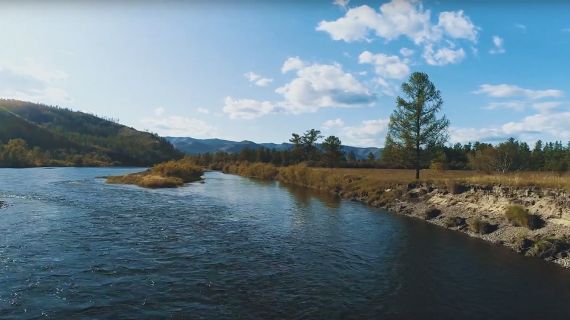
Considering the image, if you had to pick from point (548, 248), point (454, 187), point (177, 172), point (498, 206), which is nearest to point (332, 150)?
point (177, 172)

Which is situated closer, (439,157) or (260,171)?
(439,157)

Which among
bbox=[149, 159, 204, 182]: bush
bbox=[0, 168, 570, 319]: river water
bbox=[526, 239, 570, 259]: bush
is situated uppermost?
bbox=[149, 159, 204, 182]: bush

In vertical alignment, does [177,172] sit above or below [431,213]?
above

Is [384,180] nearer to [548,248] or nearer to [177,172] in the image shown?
[548,248]

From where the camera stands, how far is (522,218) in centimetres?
3309

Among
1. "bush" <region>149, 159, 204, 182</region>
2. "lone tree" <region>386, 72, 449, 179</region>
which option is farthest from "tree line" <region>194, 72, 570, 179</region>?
"bush" <region>149, 159, 204, 182</region>

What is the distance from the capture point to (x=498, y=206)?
3825 cm

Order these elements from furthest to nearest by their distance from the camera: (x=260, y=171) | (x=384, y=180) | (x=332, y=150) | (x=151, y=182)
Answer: (x=332, y=150) < (x=260, y=171) < (x=151, y=182) < (x=384, y=180)

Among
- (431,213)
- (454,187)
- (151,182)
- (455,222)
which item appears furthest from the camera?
(151,182)

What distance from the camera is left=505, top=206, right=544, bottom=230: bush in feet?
106

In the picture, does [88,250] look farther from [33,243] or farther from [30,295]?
[30,295]

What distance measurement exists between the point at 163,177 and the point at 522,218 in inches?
2822

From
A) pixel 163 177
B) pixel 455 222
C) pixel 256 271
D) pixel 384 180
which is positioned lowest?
pixel 256 271

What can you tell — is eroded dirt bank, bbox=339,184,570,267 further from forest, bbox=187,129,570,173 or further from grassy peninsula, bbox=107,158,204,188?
grassy peninsula, bbox=107,158,204,188
